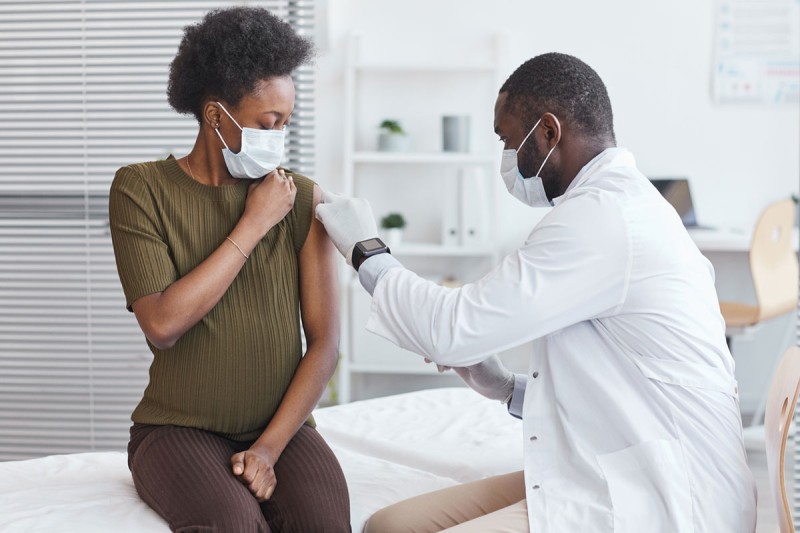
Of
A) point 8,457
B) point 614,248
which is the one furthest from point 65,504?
point 8,457

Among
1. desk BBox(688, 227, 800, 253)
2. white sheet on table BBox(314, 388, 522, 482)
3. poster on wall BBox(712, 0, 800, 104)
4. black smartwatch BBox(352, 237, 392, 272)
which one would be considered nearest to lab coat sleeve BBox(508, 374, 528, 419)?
white sheet on table BBox(314, 388, 522, 482)

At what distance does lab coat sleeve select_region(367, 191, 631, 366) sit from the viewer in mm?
1181

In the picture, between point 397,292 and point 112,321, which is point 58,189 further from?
point 397,292

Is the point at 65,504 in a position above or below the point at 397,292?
below

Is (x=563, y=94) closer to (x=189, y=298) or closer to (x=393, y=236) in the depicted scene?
(x=189, y=298)

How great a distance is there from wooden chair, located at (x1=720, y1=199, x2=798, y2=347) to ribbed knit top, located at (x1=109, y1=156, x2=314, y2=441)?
2.11 meters

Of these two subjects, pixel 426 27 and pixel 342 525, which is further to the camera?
pixel 426 27

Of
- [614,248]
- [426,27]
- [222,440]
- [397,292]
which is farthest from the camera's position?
[426,27]

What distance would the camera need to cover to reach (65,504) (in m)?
1.34

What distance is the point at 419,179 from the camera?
367cm

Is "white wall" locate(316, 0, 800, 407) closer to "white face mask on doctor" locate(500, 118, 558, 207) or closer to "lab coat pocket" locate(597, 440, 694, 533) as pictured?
"white face mask on doctor" locate(500, 118, 558, 207)

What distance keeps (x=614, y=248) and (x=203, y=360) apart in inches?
25.9

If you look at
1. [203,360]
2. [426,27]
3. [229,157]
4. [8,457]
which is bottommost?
[8,457]

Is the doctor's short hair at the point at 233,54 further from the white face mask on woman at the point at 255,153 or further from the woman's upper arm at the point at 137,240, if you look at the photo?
the woman's upper arm at the point at 137,240
